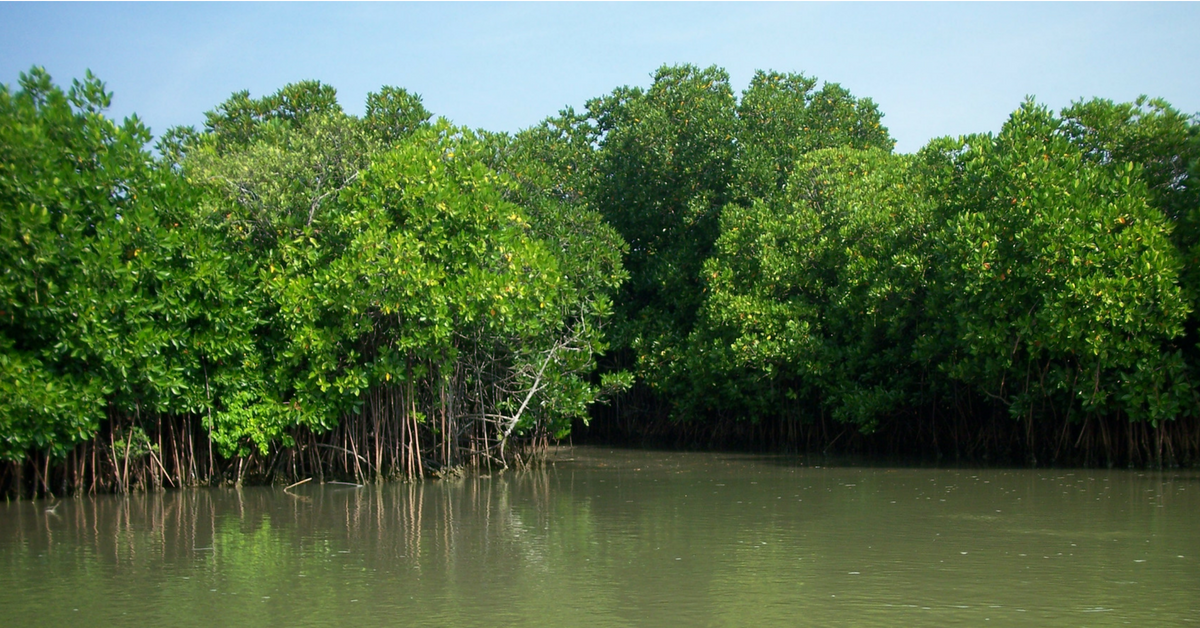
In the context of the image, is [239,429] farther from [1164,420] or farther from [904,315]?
[1164,420]

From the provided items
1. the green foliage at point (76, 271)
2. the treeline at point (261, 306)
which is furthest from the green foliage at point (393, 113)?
the green foliage at point (76, 271)

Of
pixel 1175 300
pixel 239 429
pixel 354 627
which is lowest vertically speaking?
pixel 354 627

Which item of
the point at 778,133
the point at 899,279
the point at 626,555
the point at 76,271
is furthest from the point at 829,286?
the point at 76,271

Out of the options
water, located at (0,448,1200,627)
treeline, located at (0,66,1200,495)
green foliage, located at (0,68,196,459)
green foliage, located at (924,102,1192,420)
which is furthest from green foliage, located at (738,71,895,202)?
green foliage, located at (0,68,196,459)

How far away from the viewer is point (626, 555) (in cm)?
866

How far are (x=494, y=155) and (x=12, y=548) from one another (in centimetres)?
956

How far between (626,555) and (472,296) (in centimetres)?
547

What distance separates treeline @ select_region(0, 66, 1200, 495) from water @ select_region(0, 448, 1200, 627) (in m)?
1.13

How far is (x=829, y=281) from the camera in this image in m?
19.0

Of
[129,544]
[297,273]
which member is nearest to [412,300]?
[297,273]

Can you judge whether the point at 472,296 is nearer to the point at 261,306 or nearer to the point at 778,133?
the point at 261,306

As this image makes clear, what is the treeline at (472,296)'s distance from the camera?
1212 cm

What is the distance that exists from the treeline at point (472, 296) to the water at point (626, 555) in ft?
3.70

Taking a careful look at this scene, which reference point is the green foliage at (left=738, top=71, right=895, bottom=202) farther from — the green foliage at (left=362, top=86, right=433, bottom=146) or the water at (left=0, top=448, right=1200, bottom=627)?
the water at (left=0, top=448, right=1200, bottom=627)
